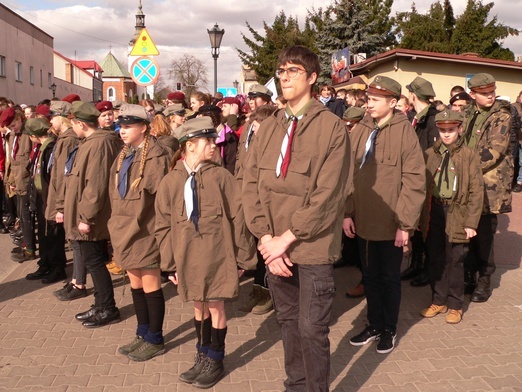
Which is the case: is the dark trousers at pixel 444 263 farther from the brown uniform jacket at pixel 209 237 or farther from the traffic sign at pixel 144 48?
the traffic sign at pixel 144 48

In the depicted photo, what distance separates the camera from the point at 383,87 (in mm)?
4430

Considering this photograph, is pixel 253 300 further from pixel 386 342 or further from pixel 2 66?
pixel 2 66

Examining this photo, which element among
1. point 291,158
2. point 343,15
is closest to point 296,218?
point 291,158

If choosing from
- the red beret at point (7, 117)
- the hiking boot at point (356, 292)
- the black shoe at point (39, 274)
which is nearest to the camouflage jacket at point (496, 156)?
the hiking boot at point (356, 292)

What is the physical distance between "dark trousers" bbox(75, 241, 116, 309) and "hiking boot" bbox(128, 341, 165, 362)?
0.91m

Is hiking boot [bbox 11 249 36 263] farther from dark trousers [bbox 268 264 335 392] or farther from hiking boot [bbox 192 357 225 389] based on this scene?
dark trousers [bbox 268 264 335 392]

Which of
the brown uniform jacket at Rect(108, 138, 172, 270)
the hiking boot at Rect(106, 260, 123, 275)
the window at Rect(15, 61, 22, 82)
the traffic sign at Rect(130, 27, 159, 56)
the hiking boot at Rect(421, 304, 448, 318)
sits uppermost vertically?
the window at Rect(15, 61, 22, 82)

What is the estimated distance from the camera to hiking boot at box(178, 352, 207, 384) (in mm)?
4082

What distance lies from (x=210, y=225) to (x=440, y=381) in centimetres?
203

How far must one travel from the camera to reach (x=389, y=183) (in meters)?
4.43

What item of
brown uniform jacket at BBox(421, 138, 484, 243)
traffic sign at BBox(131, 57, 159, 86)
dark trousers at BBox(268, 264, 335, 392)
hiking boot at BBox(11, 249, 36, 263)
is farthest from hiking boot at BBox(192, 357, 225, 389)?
traffic sign at BBox(131, 57, 159, 86)

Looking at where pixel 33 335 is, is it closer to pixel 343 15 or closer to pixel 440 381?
pixel 440 381

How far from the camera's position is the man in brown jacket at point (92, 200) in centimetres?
493

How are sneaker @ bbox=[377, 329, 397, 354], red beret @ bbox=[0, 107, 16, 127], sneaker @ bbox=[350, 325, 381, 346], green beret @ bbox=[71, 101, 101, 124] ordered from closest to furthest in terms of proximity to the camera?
sneaker @ bbox=[377, 329, 397, 354]
sneaker @ bbox=[350, 325, 381, 346]
green beret @ bbox=[71, 101, 101, 124]
red beret @ bbox=[0, 107, 16, 127]
